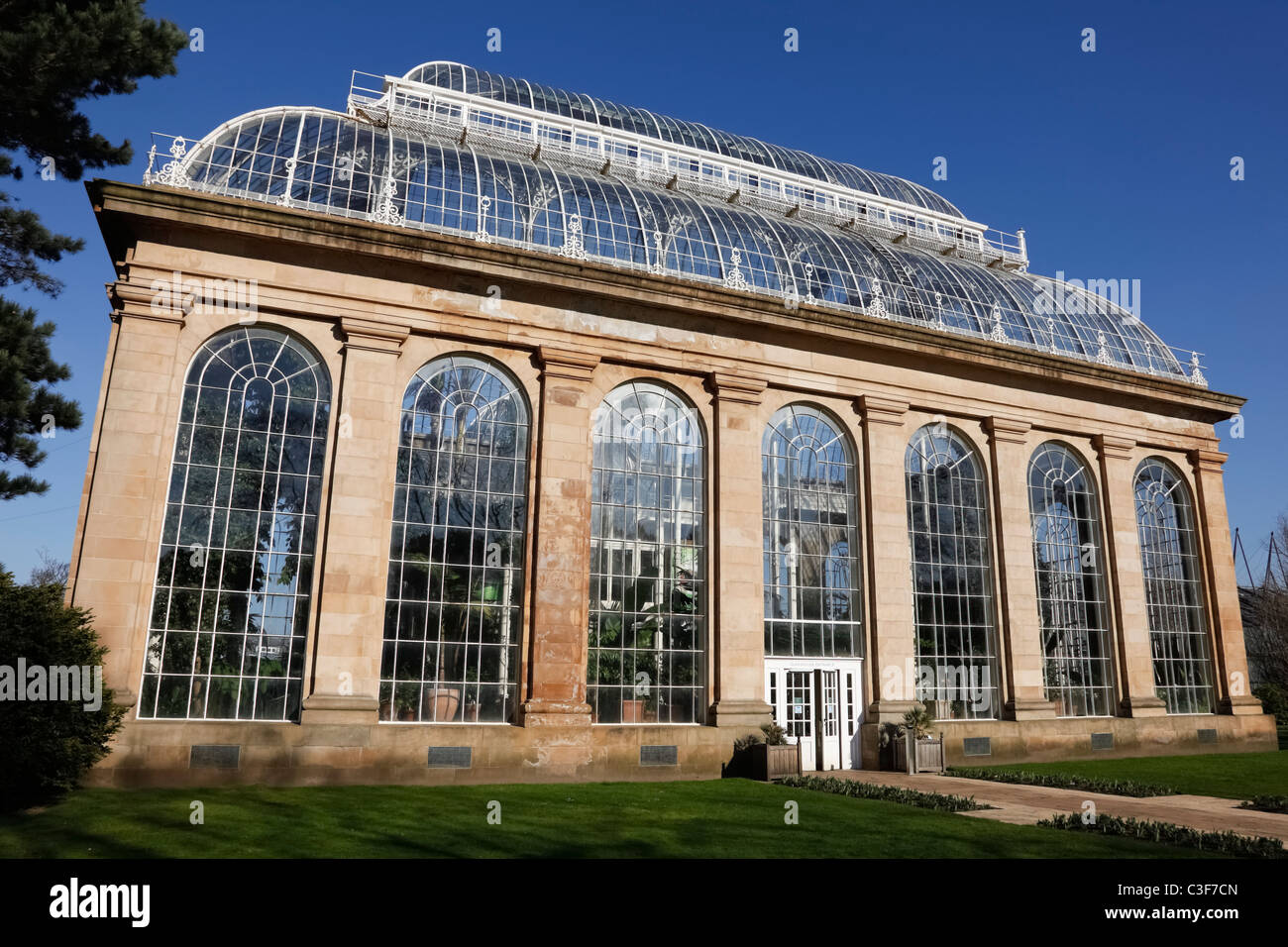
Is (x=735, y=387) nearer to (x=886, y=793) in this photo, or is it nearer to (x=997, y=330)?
(x=997, y=330)

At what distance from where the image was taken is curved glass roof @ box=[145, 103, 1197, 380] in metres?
22.3

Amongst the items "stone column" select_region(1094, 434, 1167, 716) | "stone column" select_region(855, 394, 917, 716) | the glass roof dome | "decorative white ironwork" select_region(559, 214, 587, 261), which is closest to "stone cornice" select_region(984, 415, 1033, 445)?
the glass roof dome

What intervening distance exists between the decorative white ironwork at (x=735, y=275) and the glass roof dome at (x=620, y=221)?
0.04m

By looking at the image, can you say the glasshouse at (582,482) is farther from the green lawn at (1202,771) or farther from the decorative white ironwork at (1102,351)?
the green lawn at (1202,771)

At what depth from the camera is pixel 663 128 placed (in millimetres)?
32812

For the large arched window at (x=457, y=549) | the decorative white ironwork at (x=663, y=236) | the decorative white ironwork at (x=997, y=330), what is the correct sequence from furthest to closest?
the decorative white ironwork at (x=997, y=330)
the decorative white ironwork at (x=663, y=236)
the large arched window at (x=457, y=549)

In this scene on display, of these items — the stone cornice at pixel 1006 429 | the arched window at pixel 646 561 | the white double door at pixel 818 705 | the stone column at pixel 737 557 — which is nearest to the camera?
the arched window at pixel 646 561

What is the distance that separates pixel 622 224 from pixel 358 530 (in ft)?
37.7

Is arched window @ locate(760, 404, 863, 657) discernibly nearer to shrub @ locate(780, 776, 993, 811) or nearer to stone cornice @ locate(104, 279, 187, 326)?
shrub @ locate(780, 776, 993, 811)

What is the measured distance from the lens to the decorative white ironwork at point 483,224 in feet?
75.9

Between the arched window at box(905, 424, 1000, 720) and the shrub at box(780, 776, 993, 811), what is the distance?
6445 mm

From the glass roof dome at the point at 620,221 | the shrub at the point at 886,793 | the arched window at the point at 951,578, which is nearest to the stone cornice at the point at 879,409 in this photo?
the arched window at the point at 951,578

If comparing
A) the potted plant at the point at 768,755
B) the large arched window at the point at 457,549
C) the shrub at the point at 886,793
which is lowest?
the shrub at the point at 886,793

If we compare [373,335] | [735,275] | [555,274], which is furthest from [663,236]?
[373,335]
